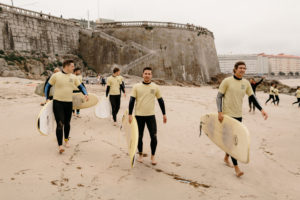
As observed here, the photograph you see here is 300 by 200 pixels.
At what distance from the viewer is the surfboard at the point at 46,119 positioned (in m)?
3.90

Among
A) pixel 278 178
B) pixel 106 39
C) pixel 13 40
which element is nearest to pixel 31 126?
pixel 278 178

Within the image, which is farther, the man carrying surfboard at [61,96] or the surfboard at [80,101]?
the surfboard at [80,101]

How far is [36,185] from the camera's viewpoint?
273cm

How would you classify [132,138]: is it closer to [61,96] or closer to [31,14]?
[61,96]

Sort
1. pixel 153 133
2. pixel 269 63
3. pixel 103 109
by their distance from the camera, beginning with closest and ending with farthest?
pixel 153 133 < pixel 103 109 < pixel 269 63

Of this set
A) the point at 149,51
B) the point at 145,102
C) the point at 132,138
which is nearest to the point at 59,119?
the point at 132,138

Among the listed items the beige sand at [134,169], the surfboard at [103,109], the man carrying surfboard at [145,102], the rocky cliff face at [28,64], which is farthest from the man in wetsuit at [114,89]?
the rocky cliff face at [28,64]

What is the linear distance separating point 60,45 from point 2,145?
2405cm

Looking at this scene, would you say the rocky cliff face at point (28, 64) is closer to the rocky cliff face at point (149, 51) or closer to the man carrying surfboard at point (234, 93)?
the rocky cliff face at point (149, 51)

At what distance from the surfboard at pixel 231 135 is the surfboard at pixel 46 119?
10.3 ft

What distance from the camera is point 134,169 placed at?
3.54m

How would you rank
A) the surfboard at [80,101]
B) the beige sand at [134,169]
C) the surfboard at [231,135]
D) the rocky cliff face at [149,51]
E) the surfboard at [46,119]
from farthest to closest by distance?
the rocky cliff face at [149,51]
the surfboard at [80,101]
the surfboard at [46,119]
the surfboard at [231,135]
the beige sand at [134,169]

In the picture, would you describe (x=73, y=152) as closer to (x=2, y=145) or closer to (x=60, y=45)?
(x=2, y=145)

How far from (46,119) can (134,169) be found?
1.95 m
